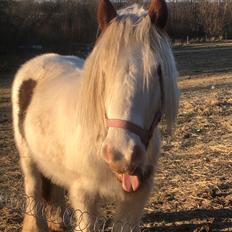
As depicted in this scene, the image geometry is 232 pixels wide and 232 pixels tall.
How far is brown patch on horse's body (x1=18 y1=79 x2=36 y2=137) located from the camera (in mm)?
3182

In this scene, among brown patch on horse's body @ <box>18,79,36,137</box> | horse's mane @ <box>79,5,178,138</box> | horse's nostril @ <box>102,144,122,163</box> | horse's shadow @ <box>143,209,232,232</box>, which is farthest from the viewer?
horse's shadow @ <box>143,209,232,232</box>

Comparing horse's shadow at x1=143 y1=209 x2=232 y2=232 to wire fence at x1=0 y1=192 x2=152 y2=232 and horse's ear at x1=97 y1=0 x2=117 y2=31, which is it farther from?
horse's ear at x1=97 y1=0 x2=117 y2=31

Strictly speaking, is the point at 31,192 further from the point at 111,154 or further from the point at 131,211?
the point at 111,154

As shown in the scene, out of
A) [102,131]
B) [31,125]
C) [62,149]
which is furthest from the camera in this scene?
[31,125]

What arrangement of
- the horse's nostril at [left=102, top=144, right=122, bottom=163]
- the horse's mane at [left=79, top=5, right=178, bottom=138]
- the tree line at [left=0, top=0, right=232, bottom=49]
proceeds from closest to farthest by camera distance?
the horse's nostril at [left=102, top=144, right=122, bottom=163] < the horse's mane at [left=79, top=5, right=178, bottom=138] < the tree line at [left=0, top=0, right=232, bottom=49]

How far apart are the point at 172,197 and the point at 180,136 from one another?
6.32 feet

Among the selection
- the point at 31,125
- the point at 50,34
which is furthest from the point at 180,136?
the point at 50,34

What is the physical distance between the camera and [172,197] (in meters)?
3.79

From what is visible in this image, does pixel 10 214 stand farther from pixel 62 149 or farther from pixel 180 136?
pixel 180 136

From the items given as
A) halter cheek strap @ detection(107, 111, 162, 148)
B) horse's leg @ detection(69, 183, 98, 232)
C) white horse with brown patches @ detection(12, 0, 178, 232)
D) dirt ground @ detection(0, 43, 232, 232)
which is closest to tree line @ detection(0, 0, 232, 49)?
dirt ground @ detection(0, 43, 232, 232)

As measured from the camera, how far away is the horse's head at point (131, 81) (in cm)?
188

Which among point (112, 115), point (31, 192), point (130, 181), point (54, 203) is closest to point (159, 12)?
point (112, 115)

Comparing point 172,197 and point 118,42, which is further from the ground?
point 118,42

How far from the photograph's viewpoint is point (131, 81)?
1934 mm
